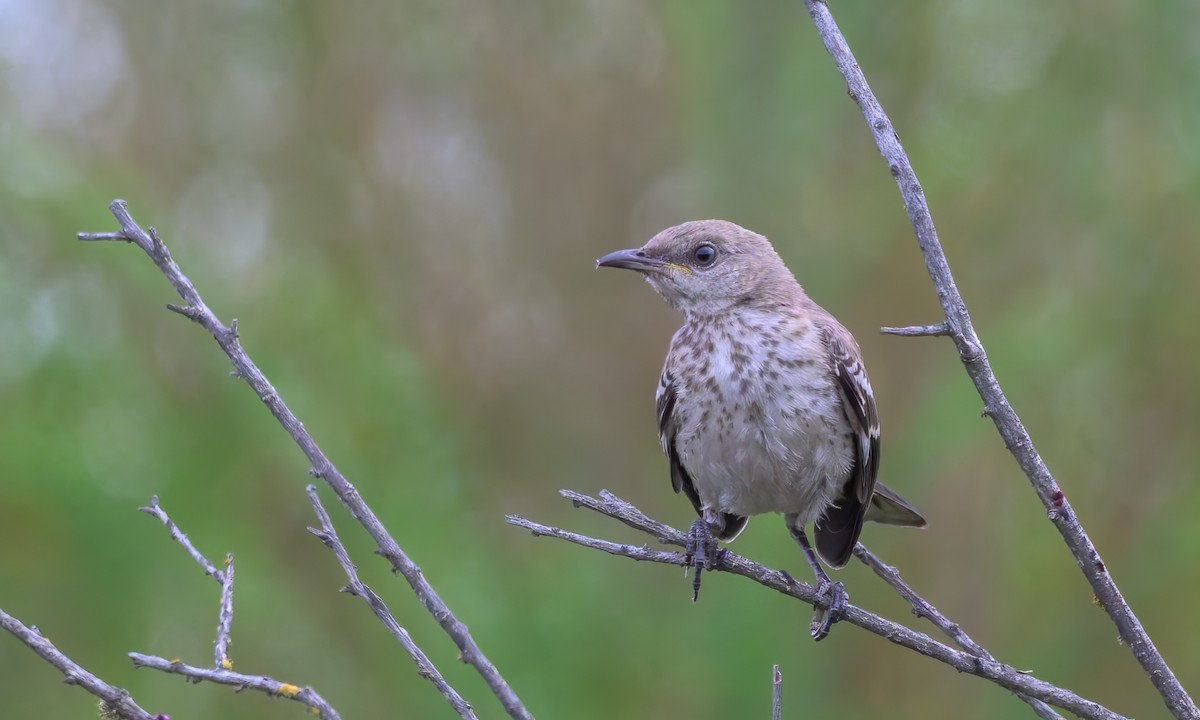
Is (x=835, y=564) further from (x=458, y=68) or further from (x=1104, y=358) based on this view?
(x=458, y=68)

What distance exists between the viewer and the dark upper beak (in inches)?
170

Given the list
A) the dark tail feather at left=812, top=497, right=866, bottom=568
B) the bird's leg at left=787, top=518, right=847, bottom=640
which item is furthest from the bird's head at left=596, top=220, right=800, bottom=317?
the bird's leg at left=787, top=518, right=847, bottom=640

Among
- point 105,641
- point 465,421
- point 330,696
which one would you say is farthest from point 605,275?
point 105,641

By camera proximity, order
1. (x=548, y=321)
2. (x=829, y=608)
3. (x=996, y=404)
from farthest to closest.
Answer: (x=548, y=321), (x=829, y=608), (x=996, y=404)

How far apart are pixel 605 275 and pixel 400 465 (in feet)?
4.34

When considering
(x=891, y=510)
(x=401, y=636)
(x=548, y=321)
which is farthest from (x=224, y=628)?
(x=548, y=321)

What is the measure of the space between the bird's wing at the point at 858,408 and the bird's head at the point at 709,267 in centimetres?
34

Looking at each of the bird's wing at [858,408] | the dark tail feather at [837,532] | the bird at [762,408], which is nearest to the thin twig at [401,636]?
the bird at [762,408]

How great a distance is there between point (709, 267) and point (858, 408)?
757 mm

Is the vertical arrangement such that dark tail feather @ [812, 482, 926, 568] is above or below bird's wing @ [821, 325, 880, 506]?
below

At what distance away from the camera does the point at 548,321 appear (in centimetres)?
586

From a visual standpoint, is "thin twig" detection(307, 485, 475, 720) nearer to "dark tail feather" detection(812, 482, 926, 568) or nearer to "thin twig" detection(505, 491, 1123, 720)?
"thin twig" detection(505, 491, 1123, 720)

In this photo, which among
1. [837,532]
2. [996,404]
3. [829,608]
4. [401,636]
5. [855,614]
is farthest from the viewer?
[837,532]

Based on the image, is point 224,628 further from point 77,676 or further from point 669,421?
point 669,421
